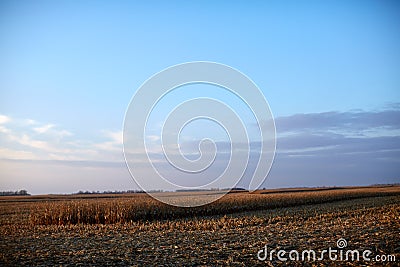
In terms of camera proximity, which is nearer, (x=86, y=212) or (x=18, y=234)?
(x=18, y=234)

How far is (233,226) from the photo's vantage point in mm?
22703

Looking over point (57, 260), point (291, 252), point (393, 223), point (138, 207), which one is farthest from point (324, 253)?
point (138, 207)

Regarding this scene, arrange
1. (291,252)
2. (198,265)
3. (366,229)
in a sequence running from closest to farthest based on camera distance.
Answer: (198,265), (291,252), (366,229)

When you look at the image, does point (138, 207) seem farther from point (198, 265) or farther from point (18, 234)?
point (198, 265)

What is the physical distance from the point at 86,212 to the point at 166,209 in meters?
7.81

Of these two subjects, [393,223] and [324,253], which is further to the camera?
[393,223]

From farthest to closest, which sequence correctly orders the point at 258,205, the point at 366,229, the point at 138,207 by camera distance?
1. the point at 258,205
2. the point at 138,207
3. the point at 366,229

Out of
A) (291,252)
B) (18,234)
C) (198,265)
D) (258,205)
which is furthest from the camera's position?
(258,205)

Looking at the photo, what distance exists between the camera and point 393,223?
1844 centimetres

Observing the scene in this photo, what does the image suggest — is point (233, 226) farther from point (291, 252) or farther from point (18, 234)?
point (18, 234)

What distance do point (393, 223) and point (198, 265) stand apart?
11.4m

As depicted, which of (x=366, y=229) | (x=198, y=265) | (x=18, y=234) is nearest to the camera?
(x=198, y=265)

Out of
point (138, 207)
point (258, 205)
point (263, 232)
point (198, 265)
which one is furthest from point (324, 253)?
point (258, 205)

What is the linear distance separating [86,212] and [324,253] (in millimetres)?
22610
